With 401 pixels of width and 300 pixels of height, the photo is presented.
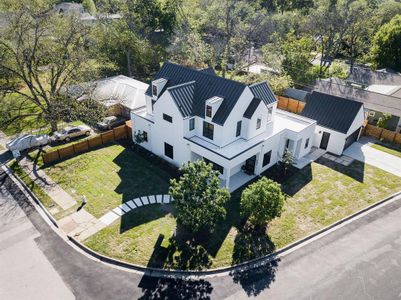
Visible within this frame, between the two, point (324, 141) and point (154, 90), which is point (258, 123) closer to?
point (324, 141)

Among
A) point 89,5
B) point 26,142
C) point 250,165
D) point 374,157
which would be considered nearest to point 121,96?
point 26,142

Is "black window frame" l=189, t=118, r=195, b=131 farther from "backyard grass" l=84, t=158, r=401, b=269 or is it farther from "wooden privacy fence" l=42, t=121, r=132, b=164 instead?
"wooden privacy fence" l=42, t=121, r=132, b=164

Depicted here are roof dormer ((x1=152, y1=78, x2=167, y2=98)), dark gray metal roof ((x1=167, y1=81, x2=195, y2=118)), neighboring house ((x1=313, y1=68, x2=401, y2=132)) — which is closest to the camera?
dark gray metal roof ((x1=167, y1=81, x2=195, y2=118))

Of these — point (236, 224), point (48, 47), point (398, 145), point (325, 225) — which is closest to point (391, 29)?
point (398, 145)

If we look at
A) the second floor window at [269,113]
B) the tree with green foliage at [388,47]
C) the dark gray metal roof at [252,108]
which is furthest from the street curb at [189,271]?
the tree with green foliage at [388,47]

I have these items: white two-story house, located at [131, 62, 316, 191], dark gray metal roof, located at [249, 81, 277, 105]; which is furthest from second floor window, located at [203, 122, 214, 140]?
dark gray metal roof, located at [249, 81, 277, 105]
